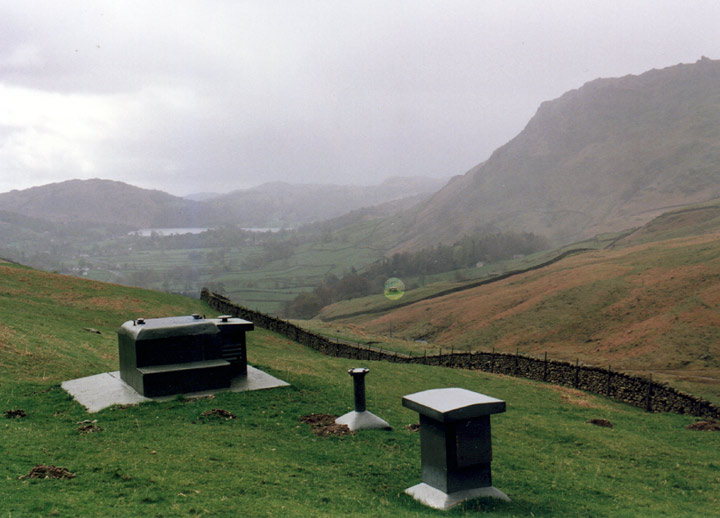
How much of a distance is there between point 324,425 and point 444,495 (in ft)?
17.5

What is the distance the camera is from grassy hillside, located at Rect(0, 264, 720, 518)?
9500 mm

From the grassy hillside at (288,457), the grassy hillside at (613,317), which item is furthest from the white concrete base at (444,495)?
the grassy hillside at (613,317)

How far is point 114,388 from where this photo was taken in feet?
57.2

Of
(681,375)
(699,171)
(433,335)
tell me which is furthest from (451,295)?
(699,171)

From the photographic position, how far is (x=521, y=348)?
186 feet

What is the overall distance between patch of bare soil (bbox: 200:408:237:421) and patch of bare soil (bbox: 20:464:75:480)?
16.4 feet

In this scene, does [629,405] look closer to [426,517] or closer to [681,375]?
[681,375]

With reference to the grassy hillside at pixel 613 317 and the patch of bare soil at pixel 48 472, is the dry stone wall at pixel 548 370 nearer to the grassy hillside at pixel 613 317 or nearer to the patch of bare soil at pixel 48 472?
the grassy hillside at pixel 613 317

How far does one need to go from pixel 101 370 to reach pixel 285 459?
12075 millimetres

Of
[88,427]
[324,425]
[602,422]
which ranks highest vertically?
[88,427]

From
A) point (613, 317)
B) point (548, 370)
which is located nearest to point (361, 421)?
point (548, 370)

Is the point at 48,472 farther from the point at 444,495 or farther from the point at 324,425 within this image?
the point at 444,495

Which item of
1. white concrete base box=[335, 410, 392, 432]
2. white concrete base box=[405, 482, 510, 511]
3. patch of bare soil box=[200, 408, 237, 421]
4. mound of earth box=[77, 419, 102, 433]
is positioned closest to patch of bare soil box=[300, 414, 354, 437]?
white concrete base box=[335, 410, 392, 432]

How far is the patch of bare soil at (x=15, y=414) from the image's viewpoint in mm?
14266
